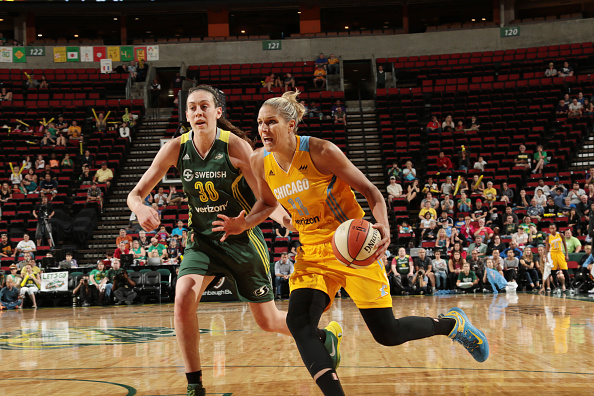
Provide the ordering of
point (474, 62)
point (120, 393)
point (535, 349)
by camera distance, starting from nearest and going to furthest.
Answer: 1. point (120, 393)
2. point (535, 349)
3. point (474, 62)

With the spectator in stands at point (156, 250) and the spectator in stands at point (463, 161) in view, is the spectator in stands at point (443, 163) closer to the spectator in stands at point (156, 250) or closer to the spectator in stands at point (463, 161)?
the spectator in stands at point (463, 161)

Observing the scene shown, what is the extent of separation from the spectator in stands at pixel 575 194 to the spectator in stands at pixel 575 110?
4.94m

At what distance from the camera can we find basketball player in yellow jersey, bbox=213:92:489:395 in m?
3.55

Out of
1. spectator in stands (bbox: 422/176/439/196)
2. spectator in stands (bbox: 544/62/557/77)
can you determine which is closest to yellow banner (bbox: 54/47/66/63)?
spectator in stands (bbox: 422/176/439/196)

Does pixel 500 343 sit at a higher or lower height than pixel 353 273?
lower

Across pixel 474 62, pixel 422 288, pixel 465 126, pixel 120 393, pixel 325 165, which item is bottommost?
pixel 422 288

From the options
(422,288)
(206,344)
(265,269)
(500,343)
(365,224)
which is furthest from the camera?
(422,288)

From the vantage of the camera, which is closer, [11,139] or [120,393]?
[120,393]

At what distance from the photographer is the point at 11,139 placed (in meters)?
20.5

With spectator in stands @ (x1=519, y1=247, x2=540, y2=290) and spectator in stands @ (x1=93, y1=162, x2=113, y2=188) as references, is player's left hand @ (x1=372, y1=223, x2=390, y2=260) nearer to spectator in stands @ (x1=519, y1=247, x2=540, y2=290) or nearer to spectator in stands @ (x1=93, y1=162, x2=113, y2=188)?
spectator in stands @ (x1=519, y1=247, x2=540, y2=290)

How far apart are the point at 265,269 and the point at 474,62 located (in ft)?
70.9

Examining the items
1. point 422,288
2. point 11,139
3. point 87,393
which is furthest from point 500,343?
point 11,139

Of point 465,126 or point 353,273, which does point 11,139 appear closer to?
point 465,126

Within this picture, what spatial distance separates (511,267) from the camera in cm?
1369
